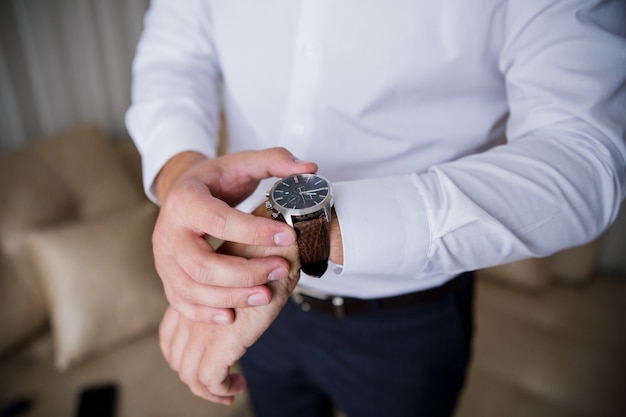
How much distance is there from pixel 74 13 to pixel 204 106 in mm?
1280

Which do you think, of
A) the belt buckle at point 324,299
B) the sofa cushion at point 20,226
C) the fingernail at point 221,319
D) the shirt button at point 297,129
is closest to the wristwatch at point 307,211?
the fingernail at point 221,319

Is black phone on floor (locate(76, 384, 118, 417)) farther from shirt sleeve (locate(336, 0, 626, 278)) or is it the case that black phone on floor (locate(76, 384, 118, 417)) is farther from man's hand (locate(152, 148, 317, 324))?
shirt sleeve (locate(336, 0, 626, 278))

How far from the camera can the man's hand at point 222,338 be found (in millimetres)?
623

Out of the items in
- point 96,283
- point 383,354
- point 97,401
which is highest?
point 383,354

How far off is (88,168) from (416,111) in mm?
1387

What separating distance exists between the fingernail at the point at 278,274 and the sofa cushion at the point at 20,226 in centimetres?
130

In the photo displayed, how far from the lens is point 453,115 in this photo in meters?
0.81

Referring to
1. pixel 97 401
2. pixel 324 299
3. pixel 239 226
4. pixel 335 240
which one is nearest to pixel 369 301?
pixel 324 299

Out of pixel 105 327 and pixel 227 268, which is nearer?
pixel 227 268

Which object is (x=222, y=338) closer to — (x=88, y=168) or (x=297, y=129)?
(x=297, y=129)

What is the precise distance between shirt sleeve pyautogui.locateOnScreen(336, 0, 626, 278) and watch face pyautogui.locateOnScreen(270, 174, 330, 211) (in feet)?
0.11

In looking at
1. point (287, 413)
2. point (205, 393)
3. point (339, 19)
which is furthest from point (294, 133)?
point (287, 413)

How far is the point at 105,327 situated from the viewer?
5.17 feet

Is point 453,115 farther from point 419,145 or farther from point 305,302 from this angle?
point 305,302
